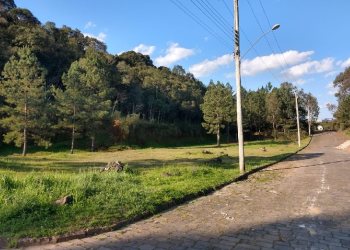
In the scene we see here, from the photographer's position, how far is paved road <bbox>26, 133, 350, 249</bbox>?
21.7ft

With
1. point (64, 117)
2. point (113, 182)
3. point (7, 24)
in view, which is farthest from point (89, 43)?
point (113, 182)

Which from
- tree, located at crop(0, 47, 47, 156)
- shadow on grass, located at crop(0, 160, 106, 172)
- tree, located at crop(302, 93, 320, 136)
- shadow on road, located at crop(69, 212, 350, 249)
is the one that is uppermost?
tree, located at crop(302, 93, 320, 136)

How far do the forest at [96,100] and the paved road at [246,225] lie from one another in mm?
31347

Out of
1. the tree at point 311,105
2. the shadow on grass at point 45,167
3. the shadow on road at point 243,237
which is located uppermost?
the tree at point 311,105

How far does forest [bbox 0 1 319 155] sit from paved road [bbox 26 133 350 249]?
103 ft

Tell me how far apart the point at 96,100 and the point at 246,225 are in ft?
136

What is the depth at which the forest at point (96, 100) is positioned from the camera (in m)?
38.8

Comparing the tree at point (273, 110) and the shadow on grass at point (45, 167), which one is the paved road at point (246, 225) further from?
the tree at point (273, 110)

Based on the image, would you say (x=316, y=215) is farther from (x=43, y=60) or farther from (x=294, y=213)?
(x=43, y=60)

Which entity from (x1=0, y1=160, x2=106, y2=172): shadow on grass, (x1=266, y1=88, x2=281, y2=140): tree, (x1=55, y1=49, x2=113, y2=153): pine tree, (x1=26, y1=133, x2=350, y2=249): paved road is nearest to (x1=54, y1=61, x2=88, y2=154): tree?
(x1=55, y1=49, x2=113, y2=153): pine tree

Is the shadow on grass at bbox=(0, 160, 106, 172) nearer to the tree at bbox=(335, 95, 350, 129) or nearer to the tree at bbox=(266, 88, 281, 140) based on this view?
the tree at bbox=(335, 95, 350, 129)

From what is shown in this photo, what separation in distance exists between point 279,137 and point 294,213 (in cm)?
7912

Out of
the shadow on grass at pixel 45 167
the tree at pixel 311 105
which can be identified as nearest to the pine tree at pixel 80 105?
the shadow on grass at pixel 45 167

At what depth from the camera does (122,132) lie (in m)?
58.1
